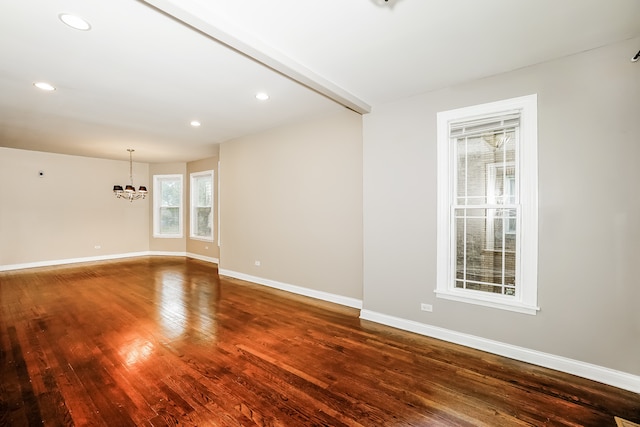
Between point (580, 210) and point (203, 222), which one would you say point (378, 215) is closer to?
point (580, 210)

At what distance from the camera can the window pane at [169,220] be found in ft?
28.0

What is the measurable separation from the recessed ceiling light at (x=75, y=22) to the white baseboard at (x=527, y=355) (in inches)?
154

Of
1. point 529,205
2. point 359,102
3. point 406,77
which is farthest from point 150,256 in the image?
point 529,205

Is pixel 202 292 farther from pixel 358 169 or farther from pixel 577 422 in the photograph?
pixel 577 422

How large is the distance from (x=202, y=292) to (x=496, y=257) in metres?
4.34

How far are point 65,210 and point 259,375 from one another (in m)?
7.77

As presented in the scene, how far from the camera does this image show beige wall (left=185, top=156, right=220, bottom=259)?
7.37 meters

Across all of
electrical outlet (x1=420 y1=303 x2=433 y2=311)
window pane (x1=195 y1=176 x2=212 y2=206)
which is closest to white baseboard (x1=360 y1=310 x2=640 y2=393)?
electrical outlet (x1=420 y1=303 x2=433 y2=311)

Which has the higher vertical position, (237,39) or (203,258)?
(237,39)

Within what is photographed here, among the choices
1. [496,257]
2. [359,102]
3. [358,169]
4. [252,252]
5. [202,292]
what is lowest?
[202,292]

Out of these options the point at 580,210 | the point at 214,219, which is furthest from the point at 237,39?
the point at 214,219

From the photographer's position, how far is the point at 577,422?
6.23 feet

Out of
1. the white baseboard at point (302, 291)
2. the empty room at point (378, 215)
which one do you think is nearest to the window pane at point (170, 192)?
the white baseboard at point (302, 291)

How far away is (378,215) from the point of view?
11.8ft
